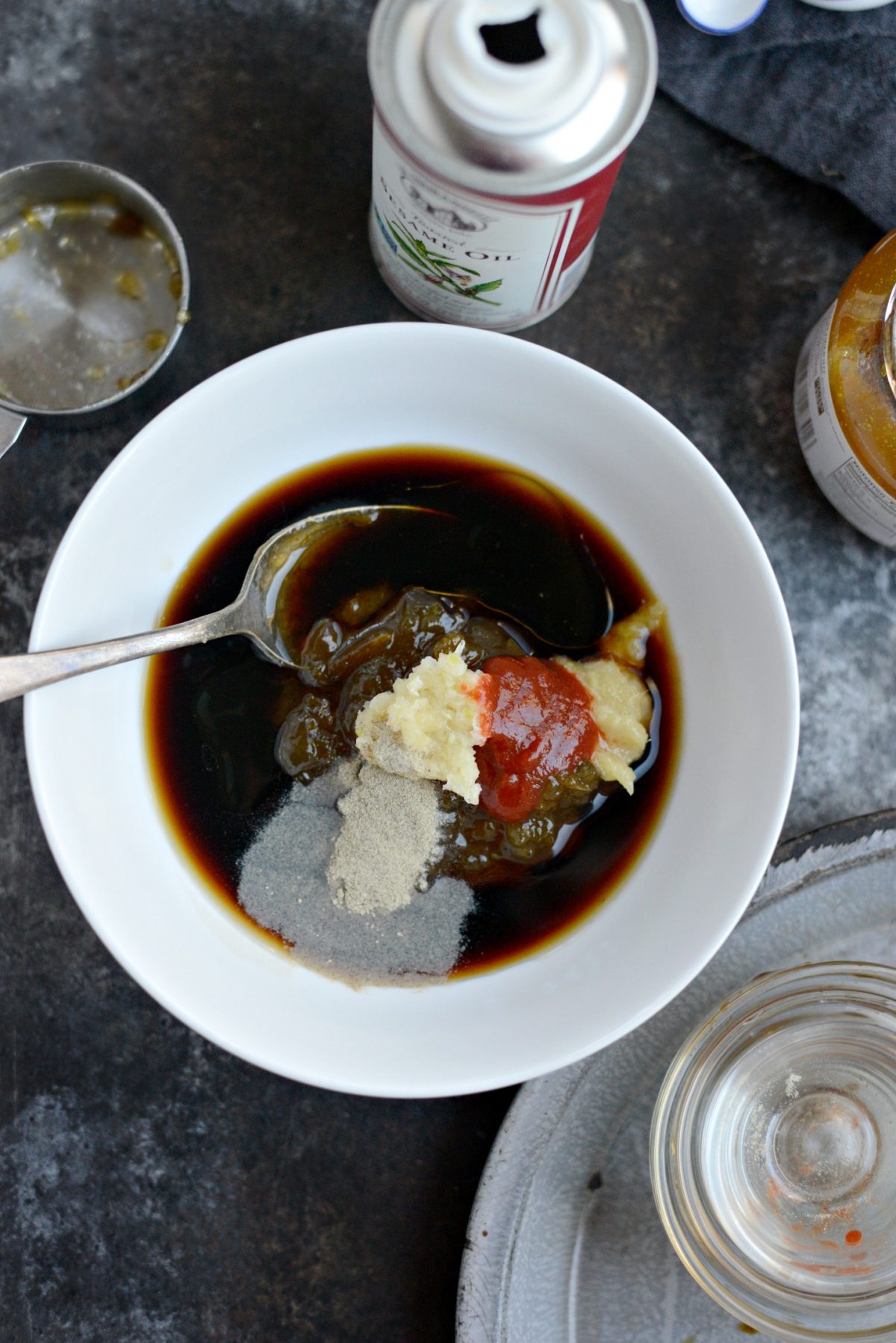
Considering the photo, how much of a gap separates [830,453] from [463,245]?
0.50m

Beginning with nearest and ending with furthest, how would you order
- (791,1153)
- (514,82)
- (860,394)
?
1. (514,82)
2. (860,394)
3. (791,1153)

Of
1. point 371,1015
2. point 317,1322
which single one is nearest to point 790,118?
point 371,1015

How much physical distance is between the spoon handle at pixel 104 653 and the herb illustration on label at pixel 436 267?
1.41 feet

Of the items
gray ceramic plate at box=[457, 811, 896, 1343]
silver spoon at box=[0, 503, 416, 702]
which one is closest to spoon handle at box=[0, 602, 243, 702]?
silver spoon at box=[0, 503, 416, 702]

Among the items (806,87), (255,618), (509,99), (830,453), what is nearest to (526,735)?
(255,618)

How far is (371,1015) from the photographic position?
1.16 meters

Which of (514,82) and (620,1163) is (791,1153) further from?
(514,82)

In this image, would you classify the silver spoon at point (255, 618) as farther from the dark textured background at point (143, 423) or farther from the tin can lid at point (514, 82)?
the tin can lid at point (514, 82)

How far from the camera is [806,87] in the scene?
1329 millimetres

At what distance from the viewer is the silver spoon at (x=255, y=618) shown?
1083mm

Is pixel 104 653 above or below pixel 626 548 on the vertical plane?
below

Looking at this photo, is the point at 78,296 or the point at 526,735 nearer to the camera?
the point at 526,735

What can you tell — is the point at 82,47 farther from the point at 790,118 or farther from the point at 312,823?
the point at 312,823

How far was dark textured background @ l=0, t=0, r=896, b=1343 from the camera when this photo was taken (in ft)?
4.30
